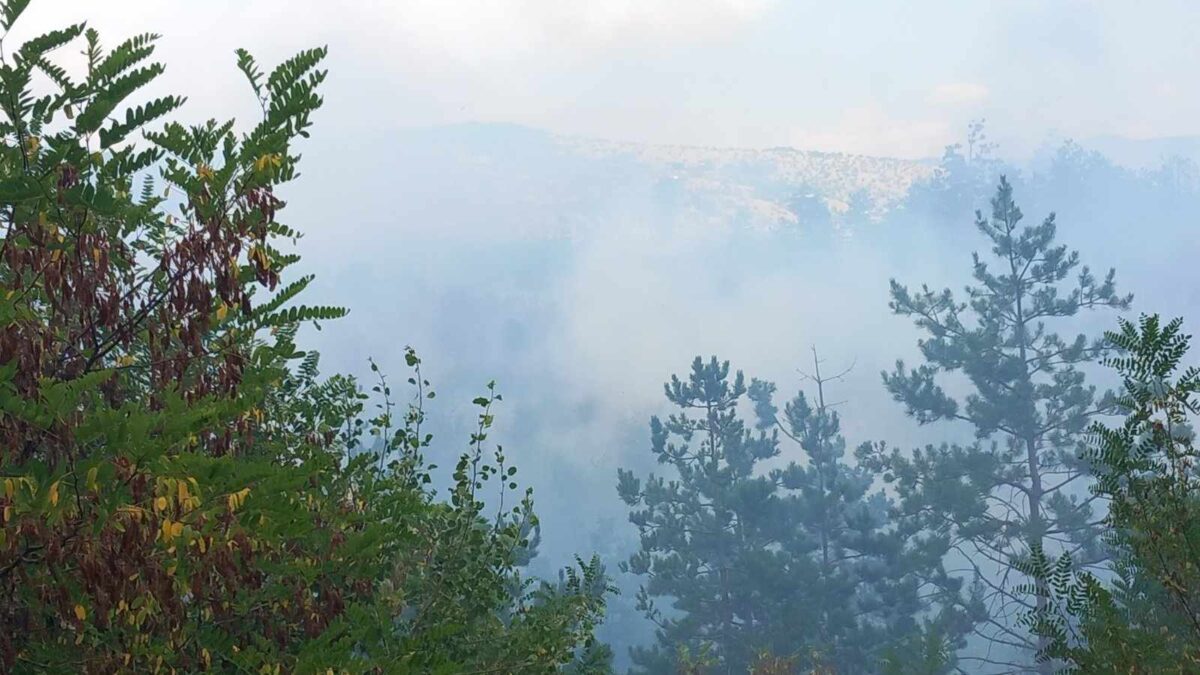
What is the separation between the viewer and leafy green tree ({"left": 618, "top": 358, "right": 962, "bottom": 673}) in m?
34.8

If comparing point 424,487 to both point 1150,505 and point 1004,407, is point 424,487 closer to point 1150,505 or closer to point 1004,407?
point 1150,505

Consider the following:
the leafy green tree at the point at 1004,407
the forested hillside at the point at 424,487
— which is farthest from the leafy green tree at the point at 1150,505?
the leafy green tree at the point at 1004,407

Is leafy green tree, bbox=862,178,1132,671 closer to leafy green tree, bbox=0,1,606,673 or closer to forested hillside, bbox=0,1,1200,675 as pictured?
forested hillside, bbox=0,1,1200,675

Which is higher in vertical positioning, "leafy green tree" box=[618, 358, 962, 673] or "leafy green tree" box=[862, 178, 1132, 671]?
"leafy green tree" box=[862, 178, 1132, 671]

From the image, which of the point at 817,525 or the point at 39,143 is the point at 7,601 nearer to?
the point at 39,143

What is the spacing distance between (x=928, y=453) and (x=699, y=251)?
151 metres

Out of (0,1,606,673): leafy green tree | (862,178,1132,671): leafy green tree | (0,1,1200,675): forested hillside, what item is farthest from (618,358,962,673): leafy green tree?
(0,1,606,673): leafy green tree

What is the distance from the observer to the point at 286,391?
8695 millimetres

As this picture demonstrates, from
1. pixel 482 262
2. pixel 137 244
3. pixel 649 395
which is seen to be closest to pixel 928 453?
pixel 137 244

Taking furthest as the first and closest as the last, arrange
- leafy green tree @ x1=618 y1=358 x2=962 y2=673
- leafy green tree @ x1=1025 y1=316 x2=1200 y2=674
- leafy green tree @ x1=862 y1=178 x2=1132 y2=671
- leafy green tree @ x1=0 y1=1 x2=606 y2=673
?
leafy green tree @ x1=862 y1=178 x2=1132 y2=671
leafy green tree @ x1=618 y1=358 x2=962 y2=673
leafy green tree @ x1=1025 y1=316 x2=1200 y2=674
leafy green tree @ x1=0 y1=1 x2=606 y2=673

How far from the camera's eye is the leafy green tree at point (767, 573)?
34812 millimetres

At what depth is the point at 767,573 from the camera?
35375 millimetres

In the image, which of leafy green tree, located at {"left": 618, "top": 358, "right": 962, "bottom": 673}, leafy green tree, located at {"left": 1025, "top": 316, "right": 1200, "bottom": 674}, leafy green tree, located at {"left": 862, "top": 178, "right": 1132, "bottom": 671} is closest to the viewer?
leafy green tree, located at {"left": 1025, "top": 316, "right": 1200, "bottom": 674}

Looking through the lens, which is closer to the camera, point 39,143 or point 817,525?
point 39,143
